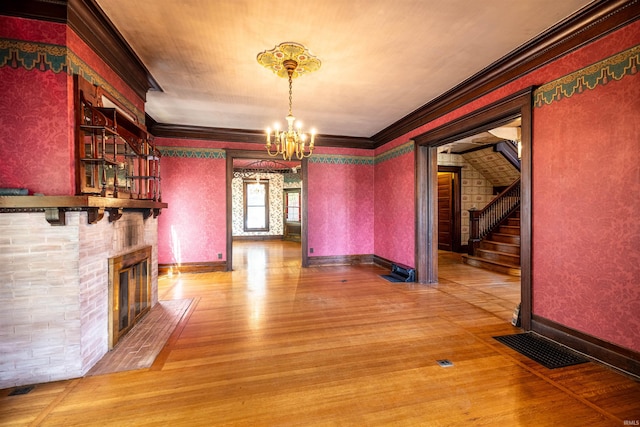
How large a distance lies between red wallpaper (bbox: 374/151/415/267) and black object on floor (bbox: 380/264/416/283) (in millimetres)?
126

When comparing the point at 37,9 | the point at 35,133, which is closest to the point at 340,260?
the point at 35,133

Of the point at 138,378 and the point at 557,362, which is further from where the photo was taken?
the point at 557,362

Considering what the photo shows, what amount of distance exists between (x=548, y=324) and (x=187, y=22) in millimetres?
4575

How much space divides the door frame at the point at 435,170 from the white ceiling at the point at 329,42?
549mm

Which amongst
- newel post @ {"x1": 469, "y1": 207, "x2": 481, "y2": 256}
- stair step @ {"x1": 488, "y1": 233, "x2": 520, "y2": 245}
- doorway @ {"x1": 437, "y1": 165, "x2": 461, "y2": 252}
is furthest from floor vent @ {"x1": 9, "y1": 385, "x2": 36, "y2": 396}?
doorway @ {"x1": 437, "y1": 165, "x2": 461, "y2": 252}

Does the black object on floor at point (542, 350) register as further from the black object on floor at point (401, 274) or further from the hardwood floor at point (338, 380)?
the black object on floor at point (401, 274)

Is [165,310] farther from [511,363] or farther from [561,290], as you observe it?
[561,290]

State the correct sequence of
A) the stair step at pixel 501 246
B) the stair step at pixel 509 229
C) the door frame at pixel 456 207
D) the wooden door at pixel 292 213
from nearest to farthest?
the stair step at pixel 501 246, the stair step at pixel 509 229, the door frame at pixel 456 207, the wooden door at pixel 292 213

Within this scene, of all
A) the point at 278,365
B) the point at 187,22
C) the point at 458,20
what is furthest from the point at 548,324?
the point at 187,22

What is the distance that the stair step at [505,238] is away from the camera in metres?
6.48

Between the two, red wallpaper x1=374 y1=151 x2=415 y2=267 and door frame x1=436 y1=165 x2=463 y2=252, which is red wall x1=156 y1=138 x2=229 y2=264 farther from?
door frame x1=436 y1=165 x2=463 y2=252

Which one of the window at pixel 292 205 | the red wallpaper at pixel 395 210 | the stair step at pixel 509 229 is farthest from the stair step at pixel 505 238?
the window at pixel 292 205

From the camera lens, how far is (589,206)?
8.53 ft

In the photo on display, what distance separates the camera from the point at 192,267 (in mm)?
6129
